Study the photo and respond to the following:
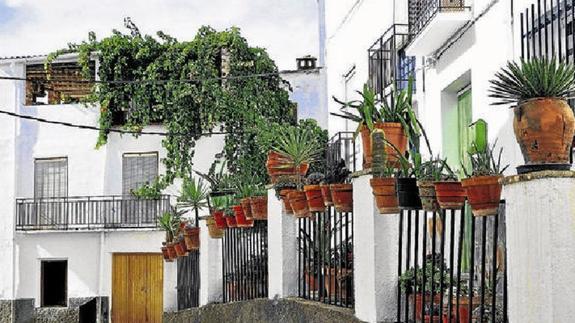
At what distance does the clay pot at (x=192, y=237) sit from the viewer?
47.0 ft

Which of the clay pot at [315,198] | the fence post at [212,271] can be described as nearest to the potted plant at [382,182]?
the clay pot at [315,198]

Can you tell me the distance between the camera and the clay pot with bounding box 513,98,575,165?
16.4ft

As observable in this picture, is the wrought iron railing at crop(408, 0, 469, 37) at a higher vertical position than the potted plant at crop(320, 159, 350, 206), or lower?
higher

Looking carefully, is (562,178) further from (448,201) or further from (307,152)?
(307,152)

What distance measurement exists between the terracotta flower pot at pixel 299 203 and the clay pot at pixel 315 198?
0.42 meters

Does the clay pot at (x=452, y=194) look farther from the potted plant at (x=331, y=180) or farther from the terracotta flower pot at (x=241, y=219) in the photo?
the terracotta flower pot at (x=241, y=219)

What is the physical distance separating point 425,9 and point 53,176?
67.7 feet

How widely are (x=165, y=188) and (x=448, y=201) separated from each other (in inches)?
998

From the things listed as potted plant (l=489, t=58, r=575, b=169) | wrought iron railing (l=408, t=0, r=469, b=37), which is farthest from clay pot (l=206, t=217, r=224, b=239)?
potted plant (l=489, t=58, r=575, b=169)

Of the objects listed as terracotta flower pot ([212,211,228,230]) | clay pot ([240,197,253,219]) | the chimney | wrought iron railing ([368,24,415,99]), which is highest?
the chimney

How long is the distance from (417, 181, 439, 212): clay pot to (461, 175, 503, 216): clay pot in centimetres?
65

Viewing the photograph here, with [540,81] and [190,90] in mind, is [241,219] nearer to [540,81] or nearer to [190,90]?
[540,81]

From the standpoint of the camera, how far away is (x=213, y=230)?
12.8 meters

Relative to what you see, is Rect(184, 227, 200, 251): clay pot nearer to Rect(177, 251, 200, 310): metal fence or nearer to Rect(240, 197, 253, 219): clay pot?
Rect(177, 251, 200, 310): metal fence
